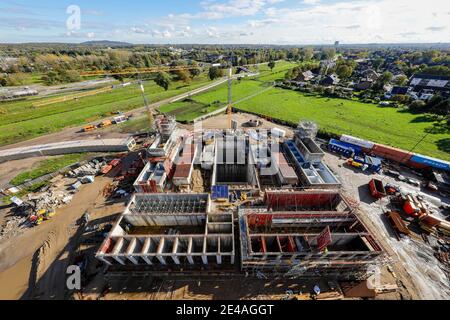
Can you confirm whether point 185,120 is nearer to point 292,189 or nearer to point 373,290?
point 292,189

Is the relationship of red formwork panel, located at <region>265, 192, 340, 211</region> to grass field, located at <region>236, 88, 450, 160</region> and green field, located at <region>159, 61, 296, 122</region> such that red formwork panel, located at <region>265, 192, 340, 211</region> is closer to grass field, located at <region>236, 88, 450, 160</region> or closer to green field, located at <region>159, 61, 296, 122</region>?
grass field, located at <region>236, 88, 450, 160</region>

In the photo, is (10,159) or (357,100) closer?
(10,159)

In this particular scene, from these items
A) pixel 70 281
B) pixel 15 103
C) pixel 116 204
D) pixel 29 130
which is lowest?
pixel 70 281

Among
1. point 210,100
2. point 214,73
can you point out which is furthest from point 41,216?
point 214,73

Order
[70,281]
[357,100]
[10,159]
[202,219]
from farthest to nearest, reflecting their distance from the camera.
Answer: [357,100]
[10,159]
[202,219]
[70,281]

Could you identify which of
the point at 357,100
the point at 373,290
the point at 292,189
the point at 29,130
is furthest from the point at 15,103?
the point at 357,100

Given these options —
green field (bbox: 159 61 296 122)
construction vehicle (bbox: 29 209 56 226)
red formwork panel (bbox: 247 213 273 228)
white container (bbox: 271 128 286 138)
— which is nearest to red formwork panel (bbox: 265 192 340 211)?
red formwork panel (bbox: 247 213 273 228)

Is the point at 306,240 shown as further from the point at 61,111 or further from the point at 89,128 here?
the point at 61,111

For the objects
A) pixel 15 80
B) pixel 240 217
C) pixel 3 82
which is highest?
pixel 15 80
